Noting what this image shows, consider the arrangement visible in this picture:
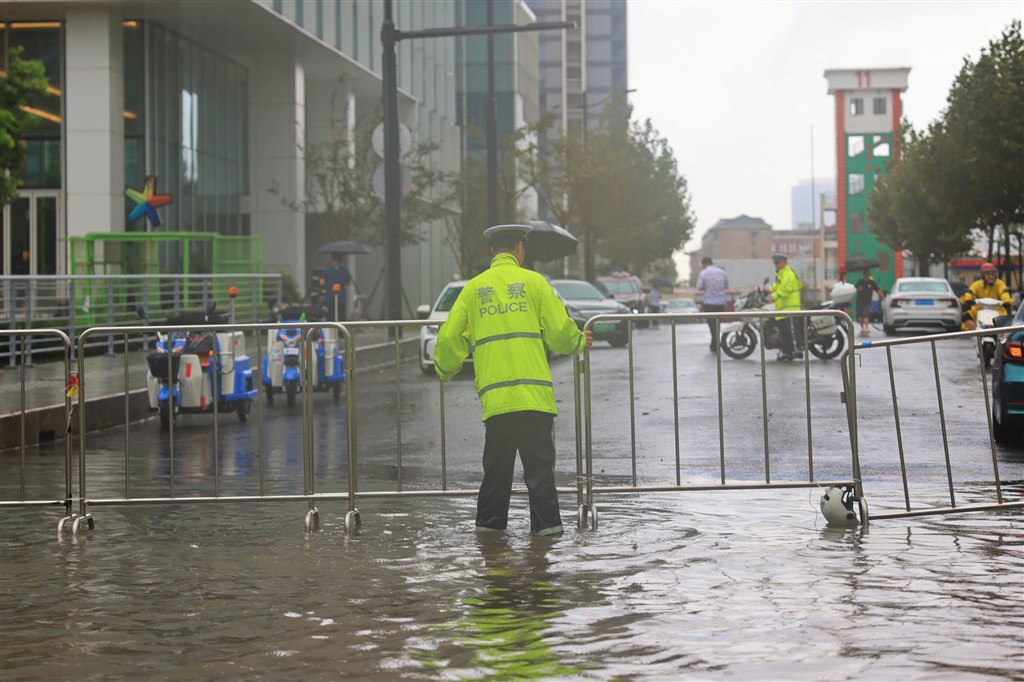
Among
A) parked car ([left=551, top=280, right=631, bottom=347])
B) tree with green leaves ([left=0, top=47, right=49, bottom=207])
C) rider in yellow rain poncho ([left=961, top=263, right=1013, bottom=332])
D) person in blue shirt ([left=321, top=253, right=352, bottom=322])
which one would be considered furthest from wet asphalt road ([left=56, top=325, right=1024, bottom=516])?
parked car ([left=551, top=280, right=631, bottom=347])

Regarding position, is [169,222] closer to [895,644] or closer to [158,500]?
[158,500]

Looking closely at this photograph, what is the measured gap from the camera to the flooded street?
219 inches

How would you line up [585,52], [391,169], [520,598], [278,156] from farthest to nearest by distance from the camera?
[585,52], [278,156], [391,169], [520,598]

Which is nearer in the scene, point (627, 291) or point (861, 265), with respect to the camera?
point (861, 265)

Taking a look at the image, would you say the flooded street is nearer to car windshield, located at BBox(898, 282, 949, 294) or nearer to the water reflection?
the water reflection

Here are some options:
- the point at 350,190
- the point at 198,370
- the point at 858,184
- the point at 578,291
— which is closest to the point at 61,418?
the point at 198,370

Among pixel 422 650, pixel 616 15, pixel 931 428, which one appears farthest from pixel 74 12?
pixel 616 15

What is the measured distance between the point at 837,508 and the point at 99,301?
21.3 m

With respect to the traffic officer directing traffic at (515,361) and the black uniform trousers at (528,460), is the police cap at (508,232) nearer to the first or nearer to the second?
the traffic officer directing traffic at (515,361)

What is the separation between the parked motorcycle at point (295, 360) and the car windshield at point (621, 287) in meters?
31.9

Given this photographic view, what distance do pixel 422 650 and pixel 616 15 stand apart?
147222 mm

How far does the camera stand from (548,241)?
109 feet

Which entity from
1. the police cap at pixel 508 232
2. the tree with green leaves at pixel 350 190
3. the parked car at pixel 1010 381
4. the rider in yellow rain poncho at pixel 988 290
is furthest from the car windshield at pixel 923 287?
the police cap at pixel 508 232

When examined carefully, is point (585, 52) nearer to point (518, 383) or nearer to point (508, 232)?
point (508, 232)
